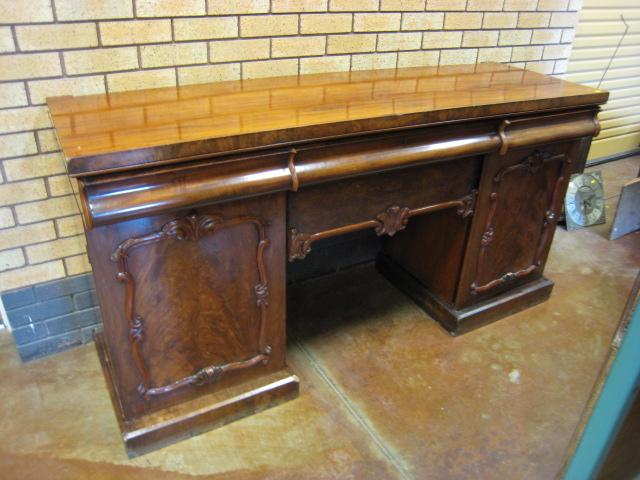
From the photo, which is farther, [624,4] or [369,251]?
[624,4]

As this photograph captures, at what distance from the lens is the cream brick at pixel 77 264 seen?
215cm

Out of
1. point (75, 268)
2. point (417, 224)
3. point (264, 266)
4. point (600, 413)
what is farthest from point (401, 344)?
point (600, 413)

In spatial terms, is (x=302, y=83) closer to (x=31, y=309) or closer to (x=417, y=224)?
(x=417, y=224)

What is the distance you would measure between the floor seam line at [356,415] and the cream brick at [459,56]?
151 cm

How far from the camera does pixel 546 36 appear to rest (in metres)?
2.95

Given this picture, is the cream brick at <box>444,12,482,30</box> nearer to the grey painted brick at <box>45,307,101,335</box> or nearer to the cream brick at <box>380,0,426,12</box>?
the cream brick at <box>380,0,426,12</box>

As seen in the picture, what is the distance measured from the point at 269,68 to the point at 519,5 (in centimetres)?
142

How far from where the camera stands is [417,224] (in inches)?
102

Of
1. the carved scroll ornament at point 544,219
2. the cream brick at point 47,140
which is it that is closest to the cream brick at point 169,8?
the cream brick at point 47,140

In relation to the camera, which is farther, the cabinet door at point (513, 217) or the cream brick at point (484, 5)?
the cream brick at point (484, 5)

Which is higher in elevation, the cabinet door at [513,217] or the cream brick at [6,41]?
the cream brick at [6,41]

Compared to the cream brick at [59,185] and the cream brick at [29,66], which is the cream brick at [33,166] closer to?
the cream brick at [59,185]

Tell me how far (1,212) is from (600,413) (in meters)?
1.95

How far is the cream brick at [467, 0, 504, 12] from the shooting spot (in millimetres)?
2594
